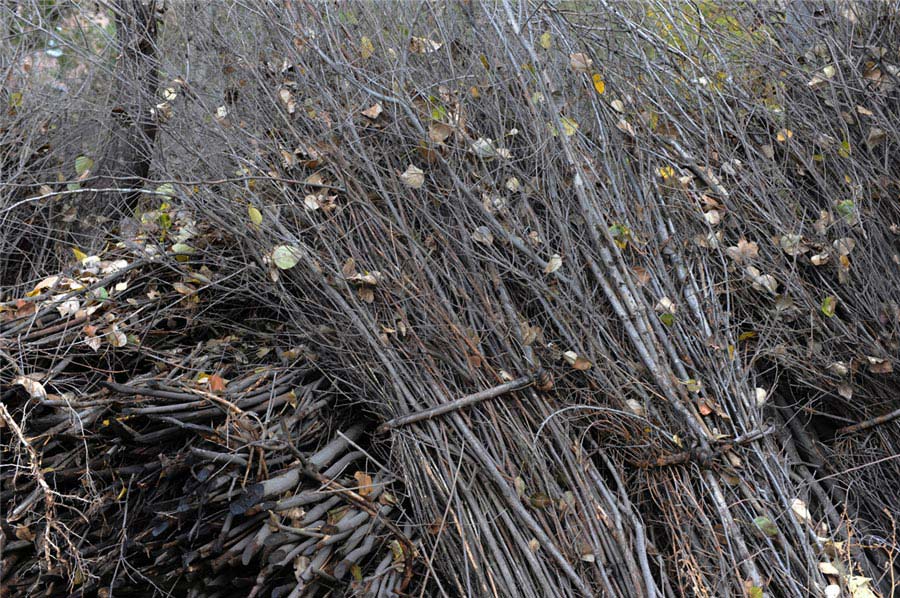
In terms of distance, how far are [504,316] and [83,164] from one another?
2.03 metres

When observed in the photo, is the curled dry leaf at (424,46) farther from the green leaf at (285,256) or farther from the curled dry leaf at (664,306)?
the curled dry leaf at (664,306)

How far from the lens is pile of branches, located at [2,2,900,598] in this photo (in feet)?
6.83

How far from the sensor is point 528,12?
2.66m

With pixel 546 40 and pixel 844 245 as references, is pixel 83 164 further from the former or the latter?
pixel 844 245

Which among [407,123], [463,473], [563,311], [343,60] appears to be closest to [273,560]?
[463,473]

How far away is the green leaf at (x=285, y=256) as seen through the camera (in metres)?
2.35

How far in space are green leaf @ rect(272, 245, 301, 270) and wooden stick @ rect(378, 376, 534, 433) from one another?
587 mm

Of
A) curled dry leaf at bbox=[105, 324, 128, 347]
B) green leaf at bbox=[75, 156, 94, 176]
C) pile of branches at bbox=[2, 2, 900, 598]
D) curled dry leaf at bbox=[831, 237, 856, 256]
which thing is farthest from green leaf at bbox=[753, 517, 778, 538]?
green leaf at bbox=[75, 156, 94, 176]

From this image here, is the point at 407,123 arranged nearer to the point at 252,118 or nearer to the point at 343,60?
the point at 343,60

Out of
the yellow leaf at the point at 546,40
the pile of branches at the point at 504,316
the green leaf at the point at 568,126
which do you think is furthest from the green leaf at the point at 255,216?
the yellow leaf at the point at 546,40

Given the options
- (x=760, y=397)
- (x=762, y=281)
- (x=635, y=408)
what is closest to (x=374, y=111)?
(x=635, y=408)

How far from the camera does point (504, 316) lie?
7.75 ft

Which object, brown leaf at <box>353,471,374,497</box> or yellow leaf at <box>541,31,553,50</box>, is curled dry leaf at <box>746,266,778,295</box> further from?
brown leaf at <box>353,471,374,497</box>

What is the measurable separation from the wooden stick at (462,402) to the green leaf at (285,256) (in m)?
0.59
